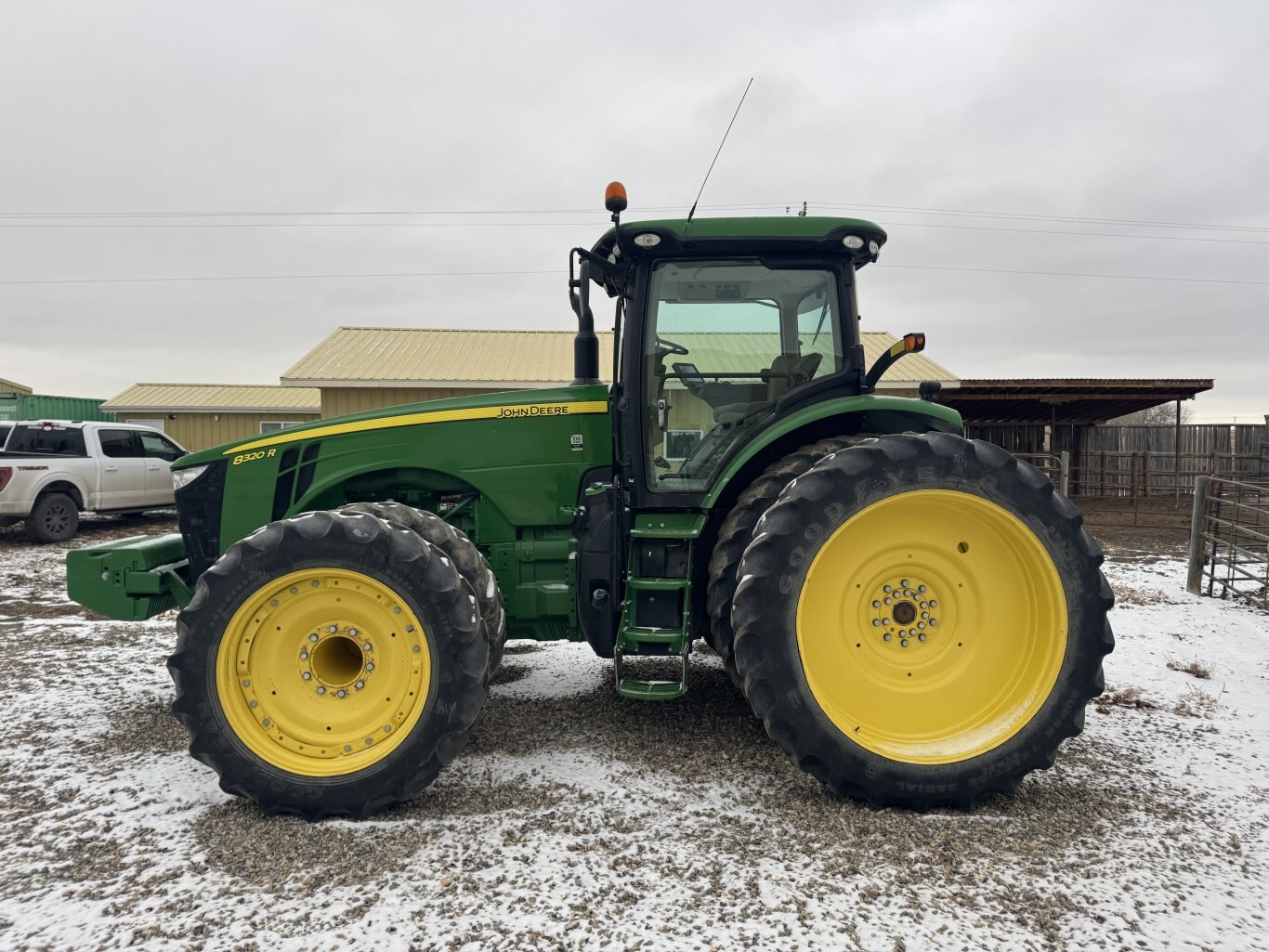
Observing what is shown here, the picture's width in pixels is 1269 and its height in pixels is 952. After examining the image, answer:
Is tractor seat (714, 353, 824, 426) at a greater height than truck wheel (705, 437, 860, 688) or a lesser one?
greater

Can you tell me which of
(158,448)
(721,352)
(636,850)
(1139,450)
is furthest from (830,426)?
(1139,450)

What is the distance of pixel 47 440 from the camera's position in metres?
10.9

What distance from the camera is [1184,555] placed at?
925 cm

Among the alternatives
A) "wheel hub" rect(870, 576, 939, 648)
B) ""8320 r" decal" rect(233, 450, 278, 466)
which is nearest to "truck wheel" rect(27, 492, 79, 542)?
""8320 r" decal" rect(233, 450, 278, 466)

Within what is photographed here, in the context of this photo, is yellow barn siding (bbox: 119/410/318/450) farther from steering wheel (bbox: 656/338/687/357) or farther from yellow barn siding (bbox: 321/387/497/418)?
steering wheel (bbox: 656/338/687/357)

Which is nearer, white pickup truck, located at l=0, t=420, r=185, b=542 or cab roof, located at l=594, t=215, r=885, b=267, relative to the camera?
cab roof, located at l=594, t=215, r=885, b=267

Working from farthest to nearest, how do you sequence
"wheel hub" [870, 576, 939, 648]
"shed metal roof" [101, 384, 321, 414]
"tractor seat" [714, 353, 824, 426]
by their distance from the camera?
"shed metal roof" [101, 384, 321, 414] < "tractor seat" [714, 353, 824, 426] < "wheel hub" [870, 576, 939, 648]

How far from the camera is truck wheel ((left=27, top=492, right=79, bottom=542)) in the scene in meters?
10.4

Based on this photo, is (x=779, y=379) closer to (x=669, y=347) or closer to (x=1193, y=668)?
(x=669, y=347)

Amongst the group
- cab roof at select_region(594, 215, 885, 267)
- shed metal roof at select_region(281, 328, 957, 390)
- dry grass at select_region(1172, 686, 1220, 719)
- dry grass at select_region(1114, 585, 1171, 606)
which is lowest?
dry grass at select_region(1114, 585, 1171, 606)

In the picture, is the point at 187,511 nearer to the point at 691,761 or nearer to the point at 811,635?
the point at 691,761

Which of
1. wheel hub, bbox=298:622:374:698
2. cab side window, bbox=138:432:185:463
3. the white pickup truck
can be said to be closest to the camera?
wheel hub, bbox=298:622:374:698

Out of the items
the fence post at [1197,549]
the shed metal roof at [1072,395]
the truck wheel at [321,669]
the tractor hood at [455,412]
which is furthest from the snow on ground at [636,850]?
the shed metal roof at [1072,395]

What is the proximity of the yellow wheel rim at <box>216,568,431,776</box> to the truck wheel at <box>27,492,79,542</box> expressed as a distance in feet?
34.1
